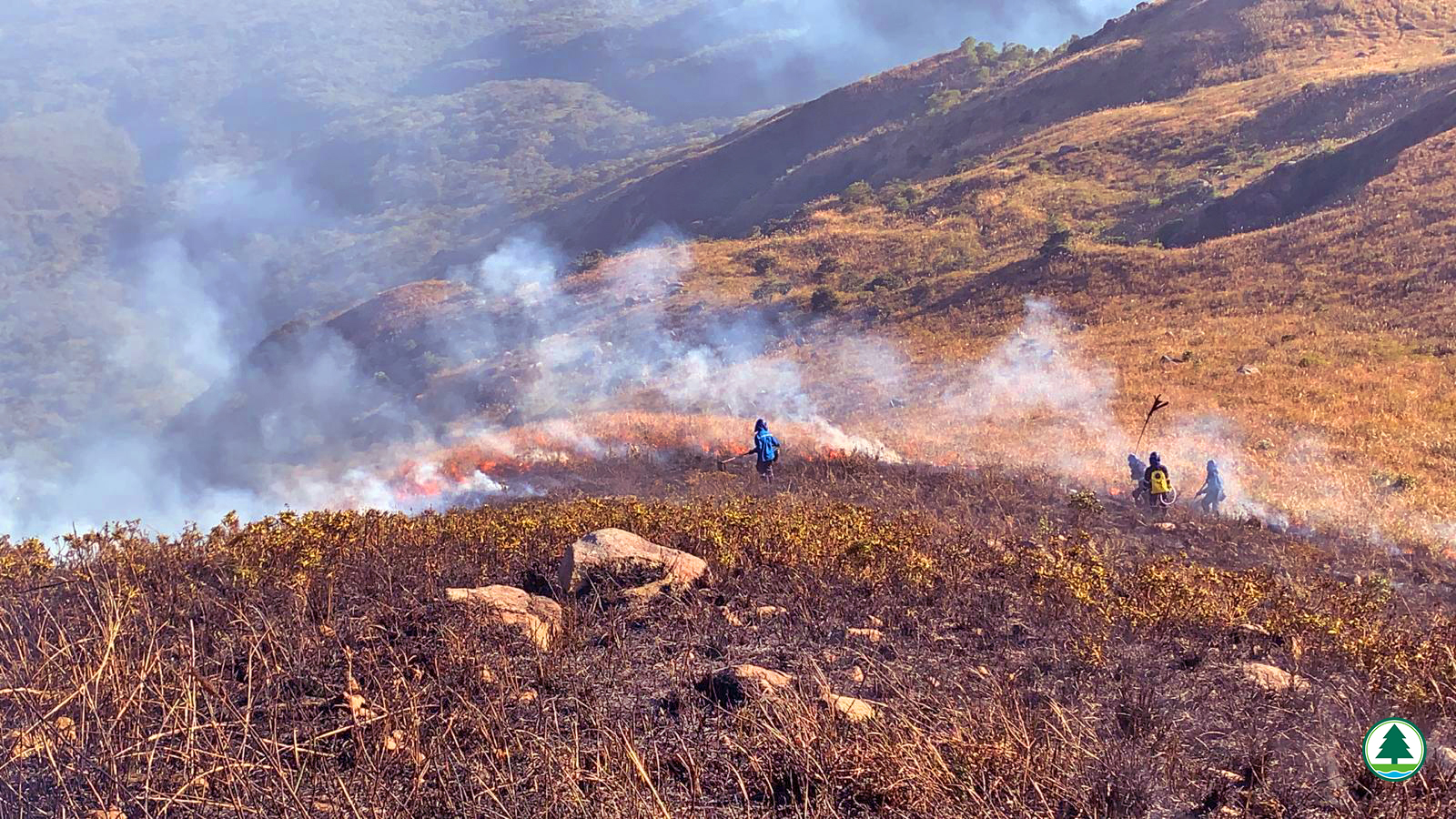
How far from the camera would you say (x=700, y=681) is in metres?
4.49

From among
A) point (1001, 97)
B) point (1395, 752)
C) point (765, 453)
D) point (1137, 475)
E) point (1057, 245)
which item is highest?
point (1001, 97)

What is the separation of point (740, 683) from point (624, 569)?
71.7 inches

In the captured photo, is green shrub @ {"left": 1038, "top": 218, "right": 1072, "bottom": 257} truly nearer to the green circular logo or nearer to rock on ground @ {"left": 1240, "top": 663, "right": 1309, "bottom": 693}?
rock on ground @ {"left": 1240, "top": 663, "right": 1309, "bottom": 693}

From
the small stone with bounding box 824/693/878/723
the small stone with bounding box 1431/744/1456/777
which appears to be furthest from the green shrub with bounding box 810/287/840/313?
the small stone with bounding box 1431/744/1456/777

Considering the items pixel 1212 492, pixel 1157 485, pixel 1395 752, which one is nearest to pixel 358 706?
pixel 1395 752

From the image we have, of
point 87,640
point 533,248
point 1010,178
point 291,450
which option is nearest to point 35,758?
point 87,640

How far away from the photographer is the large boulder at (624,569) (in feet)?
19.2

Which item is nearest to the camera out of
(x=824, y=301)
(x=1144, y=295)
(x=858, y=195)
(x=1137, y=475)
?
(x=1137, y=475)

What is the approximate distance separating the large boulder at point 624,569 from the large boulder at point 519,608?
34cm

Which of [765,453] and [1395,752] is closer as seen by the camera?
[1395,752]

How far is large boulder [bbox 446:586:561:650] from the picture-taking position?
16.3ft

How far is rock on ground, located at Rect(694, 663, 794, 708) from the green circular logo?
2.15m

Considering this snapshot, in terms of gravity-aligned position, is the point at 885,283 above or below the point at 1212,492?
above

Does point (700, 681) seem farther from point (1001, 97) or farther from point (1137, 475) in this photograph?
point (1001, 97)
